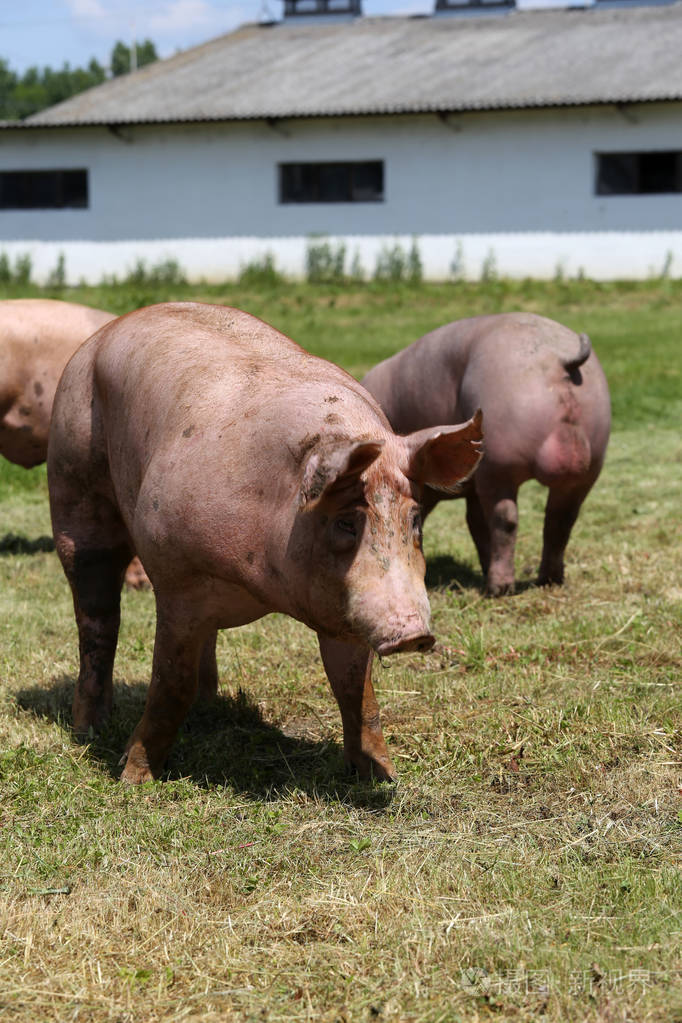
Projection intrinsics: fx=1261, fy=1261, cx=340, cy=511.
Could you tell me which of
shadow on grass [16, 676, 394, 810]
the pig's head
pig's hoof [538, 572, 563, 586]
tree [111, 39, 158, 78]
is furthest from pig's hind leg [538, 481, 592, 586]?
tree [111, 39, 158, 78]

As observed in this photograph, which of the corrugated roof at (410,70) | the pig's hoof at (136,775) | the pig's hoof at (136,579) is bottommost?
the pig's hoof at (136,579)

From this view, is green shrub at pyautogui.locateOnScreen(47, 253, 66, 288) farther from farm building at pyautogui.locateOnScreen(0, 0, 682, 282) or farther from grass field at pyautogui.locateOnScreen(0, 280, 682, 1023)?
grass field at pyautogui.locateOnScreen(0, 280, 682, 1023)

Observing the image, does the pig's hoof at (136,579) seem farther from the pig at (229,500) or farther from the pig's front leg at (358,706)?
the pig's front leg at (358,706)

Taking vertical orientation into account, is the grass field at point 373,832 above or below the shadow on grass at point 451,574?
above

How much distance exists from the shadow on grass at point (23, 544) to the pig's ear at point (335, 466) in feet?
17.0

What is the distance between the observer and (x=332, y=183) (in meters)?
23.2

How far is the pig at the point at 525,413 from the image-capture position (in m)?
6.38

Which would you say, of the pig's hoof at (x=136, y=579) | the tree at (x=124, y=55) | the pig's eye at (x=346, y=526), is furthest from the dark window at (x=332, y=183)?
the tree at (x=124, y=55)

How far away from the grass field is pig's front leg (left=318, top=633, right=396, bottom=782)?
0.10 metres

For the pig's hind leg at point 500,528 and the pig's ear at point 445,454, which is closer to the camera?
the pig's ear at point 445,454

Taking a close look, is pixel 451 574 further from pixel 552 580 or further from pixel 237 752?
pixel 237 752

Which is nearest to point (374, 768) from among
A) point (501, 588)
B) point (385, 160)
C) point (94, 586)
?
point (94, 586)

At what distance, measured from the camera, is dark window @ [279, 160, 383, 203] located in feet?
75.5

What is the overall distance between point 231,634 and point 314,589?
2618 millimetres
